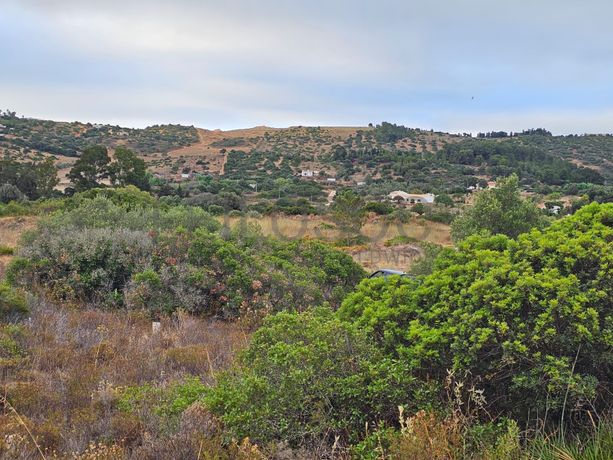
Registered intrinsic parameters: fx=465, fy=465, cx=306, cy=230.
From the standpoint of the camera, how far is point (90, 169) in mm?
30203

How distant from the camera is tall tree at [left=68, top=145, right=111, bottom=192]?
30094 millimetres

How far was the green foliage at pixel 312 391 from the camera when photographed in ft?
9.23

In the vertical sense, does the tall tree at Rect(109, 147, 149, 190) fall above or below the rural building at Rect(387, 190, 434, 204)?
above

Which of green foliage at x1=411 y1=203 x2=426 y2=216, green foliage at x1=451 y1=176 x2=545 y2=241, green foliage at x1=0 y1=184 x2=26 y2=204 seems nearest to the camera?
green foliage at x1=451 y1=176 x2=545 y2=241

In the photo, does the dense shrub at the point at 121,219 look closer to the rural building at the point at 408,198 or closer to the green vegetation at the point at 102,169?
the green vegetation at the point at 102,169

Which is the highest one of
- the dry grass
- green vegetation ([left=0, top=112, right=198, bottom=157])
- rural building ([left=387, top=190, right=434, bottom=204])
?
green vegetation ([left=0, top=112, right=198, bottom=157])

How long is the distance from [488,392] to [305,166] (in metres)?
56.0

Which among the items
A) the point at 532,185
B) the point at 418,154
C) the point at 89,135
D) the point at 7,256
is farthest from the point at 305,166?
the point at 7,256

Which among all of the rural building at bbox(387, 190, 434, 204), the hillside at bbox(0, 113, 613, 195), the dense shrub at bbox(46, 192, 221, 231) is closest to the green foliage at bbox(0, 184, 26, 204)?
the hillside at bbox(0, 113, 613, 195)

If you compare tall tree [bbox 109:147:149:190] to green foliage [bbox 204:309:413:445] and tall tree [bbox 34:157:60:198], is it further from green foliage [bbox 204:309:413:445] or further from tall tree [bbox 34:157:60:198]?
green foliage [bbox 204:309:413:445]

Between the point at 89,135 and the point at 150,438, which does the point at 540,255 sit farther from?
the point at 89,135

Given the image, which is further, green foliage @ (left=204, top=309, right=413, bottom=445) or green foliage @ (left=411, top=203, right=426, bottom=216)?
green foliage @ (left=411, top=203, right=426, bottom=216)

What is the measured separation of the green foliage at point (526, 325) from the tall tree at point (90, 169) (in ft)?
99.9

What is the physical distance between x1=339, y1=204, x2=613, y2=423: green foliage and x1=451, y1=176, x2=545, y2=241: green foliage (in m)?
5.31
